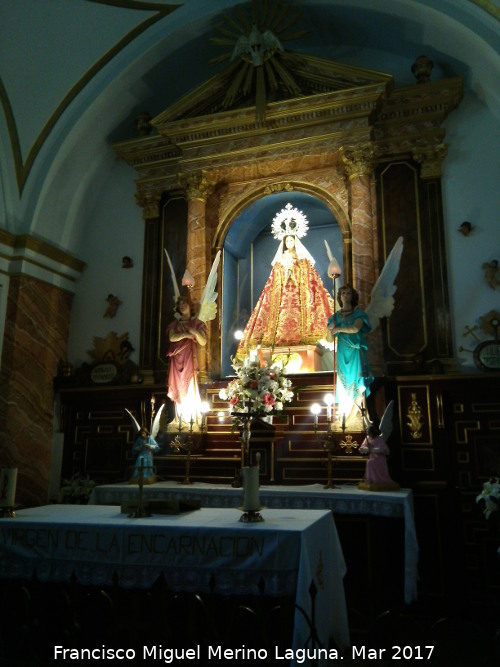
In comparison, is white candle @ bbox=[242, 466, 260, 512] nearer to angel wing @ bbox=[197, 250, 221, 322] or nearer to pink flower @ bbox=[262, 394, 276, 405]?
pink flower @ bbox=[262, 394, 276, 405]

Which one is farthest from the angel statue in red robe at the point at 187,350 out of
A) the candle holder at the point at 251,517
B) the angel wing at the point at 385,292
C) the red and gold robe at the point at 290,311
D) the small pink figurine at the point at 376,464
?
the candle holder at the point at 251,517

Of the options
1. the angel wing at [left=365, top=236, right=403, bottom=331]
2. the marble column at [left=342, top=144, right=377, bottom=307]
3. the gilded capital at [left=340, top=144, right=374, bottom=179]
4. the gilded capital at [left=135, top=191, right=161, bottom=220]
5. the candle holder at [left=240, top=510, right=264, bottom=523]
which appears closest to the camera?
the candle holder at [left=240, top=510, right=264, bottom=523]

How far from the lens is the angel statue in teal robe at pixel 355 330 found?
645 centimetres

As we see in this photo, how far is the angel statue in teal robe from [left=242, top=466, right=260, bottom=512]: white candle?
2.98 m

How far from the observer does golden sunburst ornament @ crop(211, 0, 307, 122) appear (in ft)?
25.5

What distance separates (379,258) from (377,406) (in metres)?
1.93

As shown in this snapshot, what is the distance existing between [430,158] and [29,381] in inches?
242

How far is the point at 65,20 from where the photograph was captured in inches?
302

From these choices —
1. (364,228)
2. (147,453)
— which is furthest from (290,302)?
(147,453)

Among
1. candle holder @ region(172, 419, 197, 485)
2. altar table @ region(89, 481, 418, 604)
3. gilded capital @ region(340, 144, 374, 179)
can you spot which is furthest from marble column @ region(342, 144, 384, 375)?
candle holder @ region(172, 419, 197, 485)

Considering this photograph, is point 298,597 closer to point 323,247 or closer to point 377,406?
point 377,406

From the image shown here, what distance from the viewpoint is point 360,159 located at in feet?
24.2

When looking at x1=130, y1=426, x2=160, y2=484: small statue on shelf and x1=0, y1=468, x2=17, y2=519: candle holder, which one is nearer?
x1=0, y1=468, x2=17, y2=519: candle holder

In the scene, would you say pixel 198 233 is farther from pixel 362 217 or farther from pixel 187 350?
pixel 362 217
